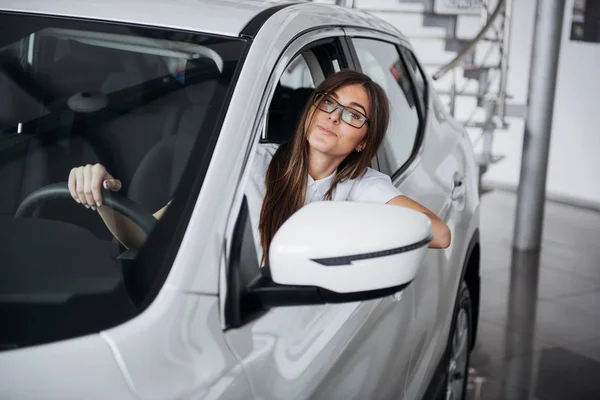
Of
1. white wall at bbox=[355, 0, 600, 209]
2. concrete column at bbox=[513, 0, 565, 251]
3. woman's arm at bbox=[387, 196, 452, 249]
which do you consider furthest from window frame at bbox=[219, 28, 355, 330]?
white wall at bbox=[355, 0, 600, 209]

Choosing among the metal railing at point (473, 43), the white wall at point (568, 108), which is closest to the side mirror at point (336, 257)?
the metal railing at point (473, 43)

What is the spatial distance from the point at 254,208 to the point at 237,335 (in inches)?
24.6

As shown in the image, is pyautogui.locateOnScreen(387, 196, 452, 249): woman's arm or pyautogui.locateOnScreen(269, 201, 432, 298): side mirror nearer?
pyautogui.locateOnScreen(269, 201, 432, 298): side mirror

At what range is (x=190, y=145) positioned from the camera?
56.4 inches

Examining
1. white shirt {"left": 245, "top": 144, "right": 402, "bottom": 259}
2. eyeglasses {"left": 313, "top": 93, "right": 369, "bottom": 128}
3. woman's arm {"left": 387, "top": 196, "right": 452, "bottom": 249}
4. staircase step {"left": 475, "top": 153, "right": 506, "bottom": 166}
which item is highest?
eyeglasses {"left": 313, "top": 93, "right": 369, "bottom": 128}

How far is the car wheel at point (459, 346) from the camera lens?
272cm

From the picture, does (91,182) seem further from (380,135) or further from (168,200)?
(380,135)

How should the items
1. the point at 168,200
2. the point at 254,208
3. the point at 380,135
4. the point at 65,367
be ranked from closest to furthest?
the point at 65,367
the point at 168,200
the point at 254,208
the point at 380,135

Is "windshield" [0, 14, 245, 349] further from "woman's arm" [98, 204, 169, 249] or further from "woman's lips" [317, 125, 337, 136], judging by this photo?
"woman's lips" [317, 125, 337, 136]

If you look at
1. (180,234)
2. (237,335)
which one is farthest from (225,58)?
(237,335)

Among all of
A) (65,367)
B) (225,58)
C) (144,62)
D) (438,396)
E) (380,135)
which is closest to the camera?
(65,367)

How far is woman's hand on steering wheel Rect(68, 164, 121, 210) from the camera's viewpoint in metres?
1.48

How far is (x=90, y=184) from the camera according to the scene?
1.49 metres

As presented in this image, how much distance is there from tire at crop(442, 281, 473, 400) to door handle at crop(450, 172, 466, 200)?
30 centimetres
